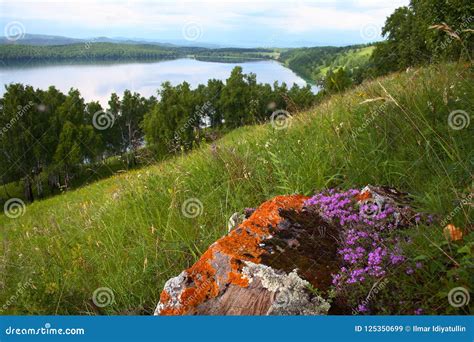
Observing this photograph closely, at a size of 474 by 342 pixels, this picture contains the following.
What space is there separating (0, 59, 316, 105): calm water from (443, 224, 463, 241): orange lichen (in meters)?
52.0

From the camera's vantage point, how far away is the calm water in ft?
193

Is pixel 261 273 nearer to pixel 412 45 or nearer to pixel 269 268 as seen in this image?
pixel 269 268

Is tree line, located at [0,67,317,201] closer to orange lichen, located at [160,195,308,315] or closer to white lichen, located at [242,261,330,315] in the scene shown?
orange lichen, located at [160,195,308,315]

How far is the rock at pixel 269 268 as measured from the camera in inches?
114

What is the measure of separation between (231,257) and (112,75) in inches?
3427

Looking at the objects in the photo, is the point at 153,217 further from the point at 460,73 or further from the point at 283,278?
the point at 460,73

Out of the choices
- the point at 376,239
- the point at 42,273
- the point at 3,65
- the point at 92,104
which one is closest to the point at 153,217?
the point at 42,273

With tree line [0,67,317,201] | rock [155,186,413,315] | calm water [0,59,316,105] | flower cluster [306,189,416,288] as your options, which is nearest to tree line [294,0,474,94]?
flower cluster [306,189,416,288]

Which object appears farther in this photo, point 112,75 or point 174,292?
point 112,75

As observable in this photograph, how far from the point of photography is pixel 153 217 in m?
4.98

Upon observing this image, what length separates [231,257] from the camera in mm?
3246

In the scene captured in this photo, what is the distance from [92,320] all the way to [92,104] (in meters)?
74.1

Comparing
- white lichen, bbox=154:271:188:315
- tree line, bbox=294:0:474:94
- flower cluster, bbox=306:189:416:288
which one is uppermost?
tree line, bbox=294:0:474:94

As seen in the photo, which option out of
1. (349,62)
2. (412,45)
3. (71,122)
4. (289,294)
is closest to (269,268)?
(289,294)
